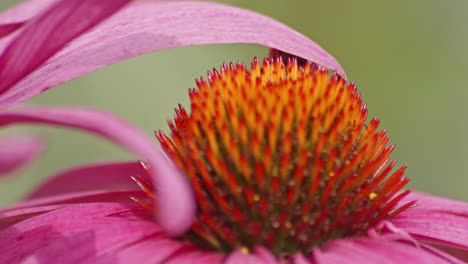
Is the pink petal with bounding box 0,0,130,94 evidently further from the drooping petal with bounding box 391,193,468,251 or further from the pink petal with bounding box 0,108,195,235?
the drooping petal with bounding box 391,193,468,251

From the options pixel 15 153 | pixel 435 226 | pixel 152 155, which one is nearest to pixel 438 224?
pixel 435 226

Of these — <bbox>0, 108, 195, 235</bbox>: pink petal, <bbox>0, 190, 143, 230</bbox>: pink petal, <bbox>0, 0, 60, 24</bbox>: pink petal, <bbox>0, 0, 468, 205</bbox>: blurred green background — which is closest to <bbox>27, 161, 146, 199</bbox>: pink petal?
<bbox>0, 190, 143, 230</bbox>: pink petal

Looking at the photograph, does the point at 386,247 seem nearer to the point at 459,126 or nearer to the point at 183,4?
the point at 183,4

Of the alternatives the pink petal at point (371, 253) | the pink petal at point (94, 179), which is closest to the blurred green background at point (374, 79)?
the pink petal at point (94, 179)

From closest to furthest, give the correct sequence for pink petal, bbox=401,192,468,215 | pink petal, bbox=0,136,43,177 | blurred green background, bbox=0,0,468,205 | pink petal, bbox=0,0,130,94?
pink petal, bbox=0,0,130,94
pink petal, bbox=401,192,468,215
pink petal, bbox=0,136,43,177
blurred green background, bbox=0,0,468,205

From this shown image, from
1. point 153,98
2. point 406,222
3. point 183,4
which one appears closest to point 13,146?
point 183,4

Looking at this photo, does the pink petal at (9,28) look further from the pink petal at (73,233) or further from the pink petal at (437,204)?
the pink petal at (437,204)
